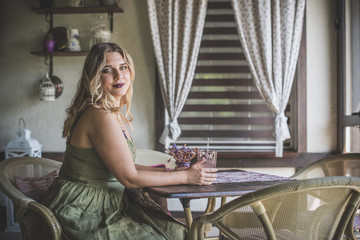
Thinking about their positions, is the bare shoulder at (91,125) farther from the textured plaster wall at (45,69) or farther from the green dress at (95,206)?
the textured plaster wall at (45,69)

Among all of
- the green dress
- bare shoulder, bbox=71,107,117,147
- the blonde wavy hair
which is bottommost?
the green dress

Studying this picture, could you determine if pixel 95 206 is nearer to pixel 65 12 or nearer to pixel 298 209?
pixel 298 209

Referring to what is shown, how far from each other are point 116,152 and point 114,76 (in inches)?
17.5

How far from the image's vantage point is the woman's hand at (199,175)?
6.59 ft

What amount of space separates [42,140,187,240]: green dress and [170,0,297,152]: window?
2.11m

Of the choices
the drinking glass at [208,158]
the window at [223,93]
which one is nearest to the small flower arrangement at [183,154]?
the drinking glass at [208,158]

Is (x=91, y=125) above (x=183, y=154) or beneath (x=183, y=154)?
above

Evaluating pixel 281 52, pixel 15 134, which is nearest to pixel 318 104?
pixel 281 52

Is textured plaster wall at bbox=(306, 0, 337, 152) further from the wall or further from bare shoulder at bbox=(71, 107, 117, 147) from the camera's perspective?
bare shoulder at bbox=(71, 107, 117, 147)

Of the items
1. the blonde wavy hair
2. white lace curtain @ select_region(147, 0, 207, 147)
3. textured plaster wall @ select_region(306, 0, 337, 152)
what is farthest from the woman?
textured plaster wall @ select_region(306, 0, 337, 152)

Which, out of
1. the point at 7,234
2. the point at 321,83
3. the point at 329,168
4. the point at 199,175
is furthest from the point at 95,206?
the point at 321,83

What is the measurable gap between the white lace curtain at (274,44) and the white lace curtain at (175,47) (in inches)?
16.9

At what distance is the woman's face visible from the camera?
82.4 inches

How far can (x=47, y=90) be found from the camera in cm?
393
